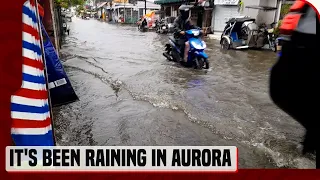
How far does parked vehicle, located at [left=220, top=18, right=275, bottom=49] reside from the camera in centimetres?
1200

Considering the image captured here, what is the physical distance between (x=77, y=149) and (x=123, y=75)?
573cm

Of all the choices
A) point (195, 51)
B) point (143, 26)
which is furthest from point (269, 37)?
point (143, 26)

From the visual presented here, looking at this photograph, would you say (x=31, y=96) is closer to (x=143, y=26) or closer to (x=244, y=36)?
(x=244, y=36)

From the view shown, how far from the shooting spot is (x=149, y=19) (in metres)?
28.5

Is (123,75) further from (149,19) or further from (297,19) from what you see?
(149,19)

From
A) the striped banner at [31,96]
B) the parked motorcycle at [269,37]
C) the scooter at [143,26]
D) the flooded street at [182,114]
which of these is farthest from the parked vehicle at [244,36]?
the scooter at [143,26]

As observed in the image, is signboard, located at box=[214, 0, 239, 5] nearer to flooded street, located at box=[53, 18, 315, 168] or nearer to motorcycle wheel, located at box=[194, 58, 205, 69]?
flooded street, located at box=[53, 18, 315, 168]

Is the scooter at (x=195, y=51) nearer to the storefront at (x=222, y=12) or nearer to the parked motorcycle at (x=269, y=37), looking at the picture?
the parked motorcycle at (x=269, y=37)

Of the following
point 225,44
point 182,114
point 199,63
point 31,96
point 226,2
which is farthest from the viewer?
point 226,2

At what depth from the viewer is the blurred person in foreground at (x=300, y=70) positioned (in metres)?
1.70

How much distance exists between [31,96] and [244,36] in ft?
41.4

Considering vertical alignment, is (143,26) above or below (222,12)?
below

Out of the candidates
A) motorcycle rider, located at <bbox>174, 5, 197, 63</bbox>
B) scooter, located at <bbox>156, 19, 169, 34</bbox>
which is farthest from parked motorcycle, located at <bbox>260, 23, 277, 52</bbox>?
scooter, located at <bbox>156, 19, 169, 34</bbox>

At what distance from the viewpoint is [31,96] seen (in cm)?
154
